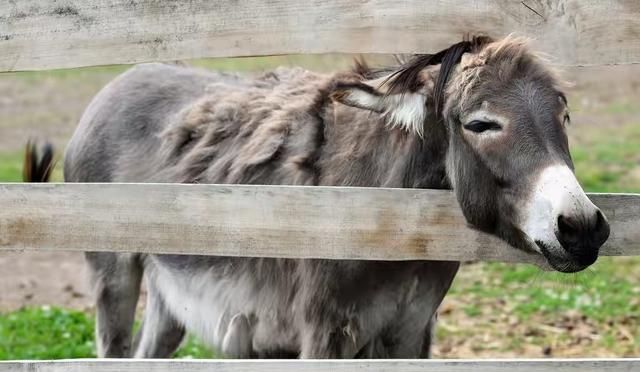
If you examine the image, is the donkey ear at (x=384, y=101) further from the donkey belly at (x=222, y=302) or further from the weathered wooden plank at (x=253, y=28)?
the donkey belly at (x=222, y=302)

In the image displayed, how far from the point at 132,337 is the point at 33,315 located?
1.66 metres

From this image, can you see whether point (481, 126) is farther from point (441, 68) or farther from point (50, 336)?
point (50, 336)

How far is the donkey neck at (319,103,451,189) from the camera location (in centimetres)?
366

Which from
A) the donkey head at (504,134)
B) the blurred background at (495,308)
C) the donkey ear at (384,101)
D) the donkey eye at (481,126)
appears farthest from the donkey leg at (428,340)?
the donkey eye at (481,126)

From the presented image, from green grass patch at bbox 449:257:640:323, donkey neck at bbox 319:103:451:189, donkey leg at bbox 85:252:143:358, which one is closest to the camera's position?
donkey neck at bbox 319:103:451:189

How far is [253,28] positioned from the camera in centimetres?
309

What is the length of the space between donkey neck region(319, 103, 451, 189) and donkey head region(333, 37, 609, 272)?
0.11 metres

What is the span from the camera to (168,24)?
309 cm

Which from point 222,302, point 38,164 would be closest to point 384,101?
point 222,302

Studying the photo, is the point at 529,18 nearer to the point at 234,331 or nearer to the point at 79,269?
the point at 234,331

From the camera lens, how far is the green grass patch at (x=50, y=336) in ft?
20.1

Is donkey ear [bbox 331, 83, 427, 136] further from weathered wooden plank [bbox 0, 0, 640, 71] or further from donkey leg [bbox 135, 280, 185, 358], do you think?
donkey leg [bbox 135, 280, 185, 358]

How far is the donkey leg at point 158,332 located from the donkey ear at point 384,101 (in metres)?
2.17

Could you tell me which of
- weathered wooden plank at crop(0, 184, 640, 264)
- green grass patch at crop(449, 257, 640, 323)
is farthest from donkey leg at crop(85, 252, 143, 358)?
green grass patch at crop(449, 257, 640, 323)
